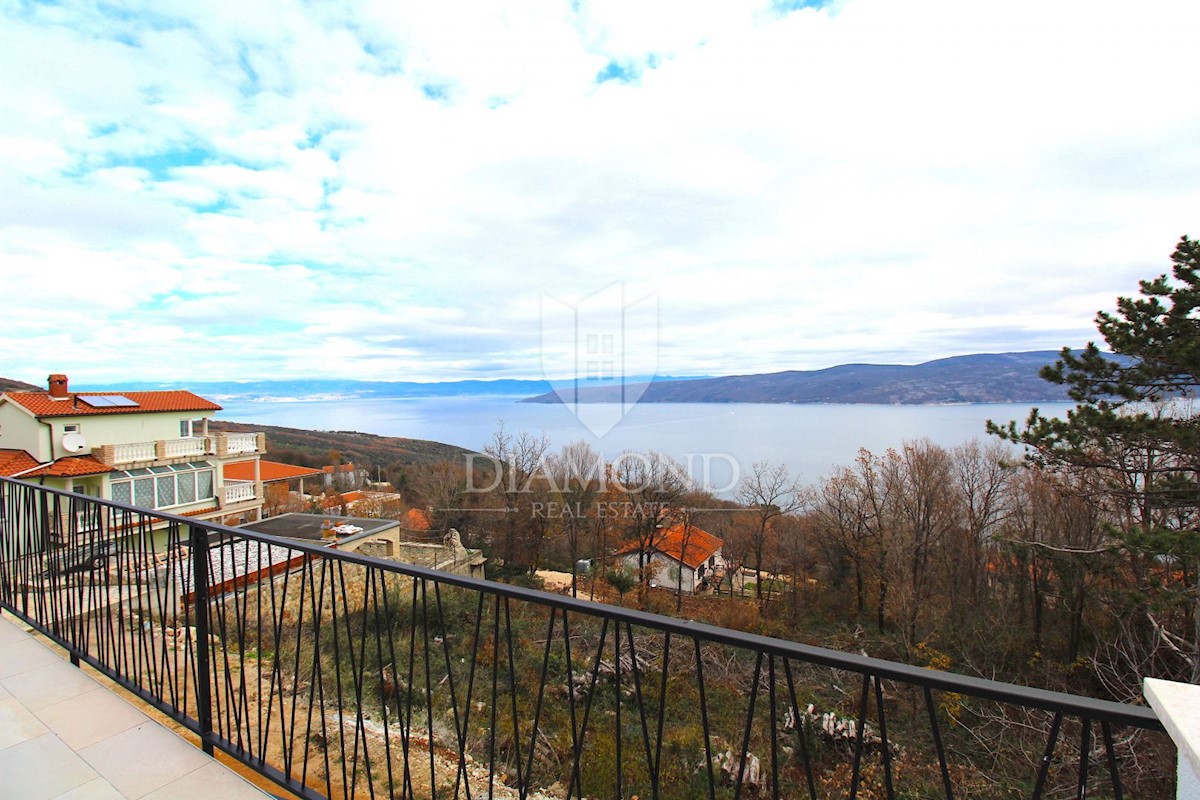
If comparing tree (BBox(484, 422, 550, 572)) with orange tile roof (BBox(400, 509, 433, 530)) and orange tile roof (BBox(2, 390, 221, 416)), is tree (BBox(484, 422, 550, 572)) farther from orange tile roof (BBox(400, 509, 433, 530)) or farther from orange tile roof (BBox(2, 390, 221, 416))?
orange tile roof (BBox(2, 390, 221, 416))

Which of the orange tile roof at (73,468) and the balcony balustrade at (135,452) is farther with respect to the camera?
the balcony balustrade at (135,452)

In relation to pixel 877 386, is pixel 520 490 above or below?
below

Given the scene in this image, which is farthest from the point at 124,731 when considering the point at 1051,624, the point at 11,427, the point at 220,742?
the point at 1051,624

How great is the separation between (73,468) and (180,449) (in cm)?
207

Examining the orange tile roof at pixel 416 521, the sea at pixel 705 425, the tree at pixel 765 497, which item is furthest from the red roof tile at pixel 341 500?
the tree at pixel 765 497

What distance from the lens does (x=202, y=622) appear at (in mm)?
1820

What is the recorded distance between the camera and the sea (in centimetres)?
2120

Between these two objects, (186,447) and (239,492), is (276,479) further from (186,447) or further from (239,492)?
(186,447)

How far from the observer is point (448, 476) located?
21.4 metres

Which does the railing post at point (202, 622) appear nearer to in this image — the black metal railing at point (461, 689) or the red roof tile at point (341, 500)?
the black metal railing at point (461, 689)

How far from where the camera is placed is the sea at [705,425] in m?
21.2

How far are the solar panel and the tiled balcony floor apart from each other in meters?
12.4

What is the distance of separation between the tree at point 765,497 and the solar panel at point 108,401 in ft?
60.7

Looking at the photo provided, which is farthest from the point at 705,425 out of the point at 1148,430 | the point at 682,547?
the point at 1148,430
